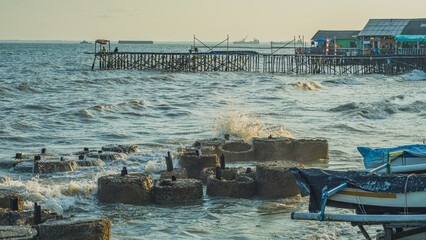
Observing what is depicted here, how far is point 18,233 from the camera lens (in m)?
8.60

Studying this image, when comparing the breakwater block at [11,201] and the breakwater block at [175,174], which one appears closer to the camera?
the breakwater block at [11,201]

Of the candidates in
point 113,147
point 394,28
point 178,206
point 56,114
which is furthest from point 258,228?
point 394,28

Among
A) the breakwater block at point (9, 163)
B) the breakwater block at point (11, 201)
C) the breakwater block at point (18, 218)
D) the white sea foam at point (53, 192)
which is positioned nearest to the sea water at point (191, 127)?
the white sea foam at point (53, 192)

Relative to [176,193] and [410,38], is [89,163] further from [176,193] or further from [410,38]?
[410,38]

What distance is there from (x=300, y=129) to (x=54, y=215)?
1566 centimetres

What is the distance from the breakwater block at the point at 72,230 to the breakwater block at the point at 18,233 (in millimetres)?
151

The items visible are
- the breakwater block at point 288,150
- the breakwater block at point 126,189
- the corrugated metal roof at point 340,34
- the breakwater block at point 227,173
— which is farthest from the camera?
the corrugated metal roof at point 340,34

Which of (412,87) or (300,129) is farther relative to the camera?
(412,87)

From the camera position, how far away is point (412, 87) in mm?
48562

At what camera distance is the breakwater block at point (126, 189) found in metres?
12.0

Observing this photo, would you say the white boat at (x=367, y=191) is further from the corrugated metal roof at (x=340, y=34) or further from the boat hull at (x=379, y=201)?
the corrugated metal roof at (x=340, y=34)

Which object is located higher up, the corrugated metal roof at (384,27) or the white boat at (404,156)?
the corrugated metal roof at (384,27)

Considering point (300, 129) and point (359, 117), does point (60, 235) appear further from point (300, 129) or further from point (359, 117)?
point (359, 117)

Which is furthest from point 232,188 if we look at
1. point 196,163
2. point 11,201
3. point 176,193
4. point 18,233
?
point 18,233
